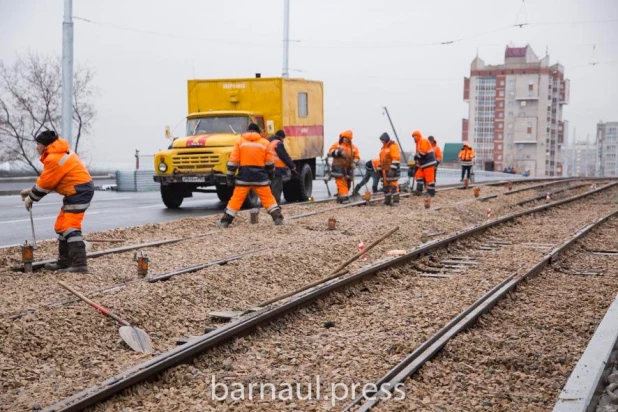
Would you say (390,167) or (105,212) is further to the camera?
(390,167)

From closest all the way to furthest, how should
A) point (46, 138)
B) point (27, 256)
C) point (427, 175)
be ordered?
point (46, 138) < point (27, 256) < point (427, 175)

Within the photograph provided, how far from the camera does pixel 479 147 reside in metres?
135

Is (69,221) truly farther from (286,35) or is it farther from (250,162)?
(286,35)

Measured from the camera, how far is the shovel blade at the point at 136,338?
20.1ft

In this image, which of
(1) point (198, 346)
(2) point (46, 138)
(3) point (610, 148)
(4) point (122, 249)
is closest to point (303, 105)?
(4) point (122, 249)

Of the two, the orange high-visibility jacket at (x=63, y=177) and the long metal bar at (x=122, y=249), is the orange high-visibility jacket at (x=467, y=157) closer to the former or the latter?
the long metal bar at (x=122, y=249)

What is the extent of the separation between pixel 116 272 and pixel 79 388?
3.97 meters

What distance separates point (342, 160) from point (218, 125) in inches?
120

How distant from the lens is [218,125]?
1909 cm

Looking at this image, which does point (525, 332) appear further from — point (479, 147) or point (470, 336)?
point (479, 147)

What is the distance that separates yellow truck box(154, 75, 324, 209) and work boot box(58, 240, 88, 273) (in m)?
8.95

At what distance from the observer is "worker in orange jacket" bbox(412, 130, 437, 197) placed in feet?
66.2

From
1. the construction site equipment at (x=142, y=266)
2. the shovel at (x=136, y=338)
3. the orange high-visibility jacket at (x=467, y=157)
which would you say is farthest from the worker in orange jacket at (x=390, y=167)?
the orange high-visibility jacket at (x=467, y=157)

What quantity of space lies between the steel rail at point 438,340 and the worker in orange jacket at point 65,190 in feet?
13.9
